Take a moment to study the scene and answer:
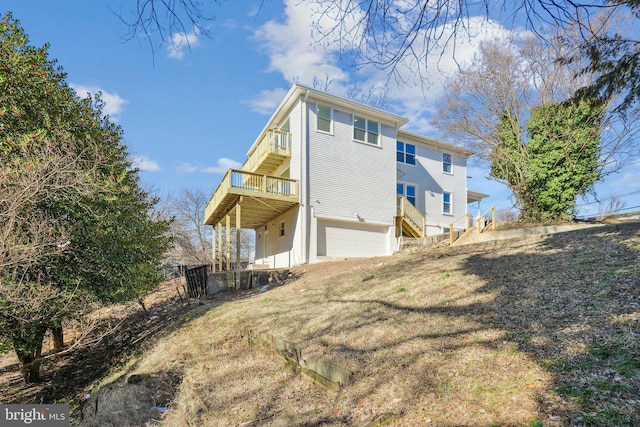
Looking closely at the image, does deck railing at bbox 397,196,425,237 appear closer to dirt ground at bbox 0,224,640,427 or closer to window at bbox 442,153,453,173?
window at bbox 442,153,453,173

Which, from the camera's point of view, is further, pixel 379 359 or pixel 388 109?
pixel 388 109

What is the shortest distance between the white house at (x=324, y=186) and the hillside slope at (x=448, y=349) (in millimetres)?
7253

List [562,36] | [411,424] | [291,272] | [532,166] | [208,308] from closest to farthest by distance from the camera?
[411,424] → [562,36] → [208,308] → [291,272] → [532,166]

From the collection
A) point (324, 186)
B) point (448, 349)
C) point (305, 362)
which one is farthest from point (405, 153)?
point (448, 349)

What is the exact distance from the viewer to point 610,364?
312 cm

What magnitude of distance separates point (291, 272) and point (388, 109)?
31.6 feet

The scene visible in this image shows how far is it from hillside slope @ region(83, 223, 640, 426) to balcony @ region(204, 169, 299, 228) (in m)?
6.58

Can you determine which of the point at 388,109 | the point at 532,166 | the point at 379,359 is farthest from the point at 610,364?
the point at 388,109

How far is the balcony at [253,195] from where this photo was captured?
A: 13797mm

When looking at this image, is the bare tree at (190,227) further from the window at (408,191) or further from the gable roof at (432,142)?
the gable roof at (432,142)

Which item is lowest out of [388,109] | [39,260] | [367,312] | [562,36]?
[367,312]

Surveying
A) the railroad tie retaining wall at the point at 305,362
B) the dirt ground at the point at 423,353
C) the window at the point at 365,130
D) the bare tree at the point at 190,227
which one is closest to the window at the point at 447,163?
the window at the point at 365,130

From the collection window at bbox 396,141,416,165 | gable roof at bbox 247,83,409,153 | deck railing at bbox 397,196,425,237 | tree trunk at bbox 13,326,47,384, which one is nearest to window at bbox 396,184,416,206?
deck railing at bbox 397,196,425,237

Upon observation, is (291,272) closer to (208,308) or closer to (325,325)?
(208,308)
